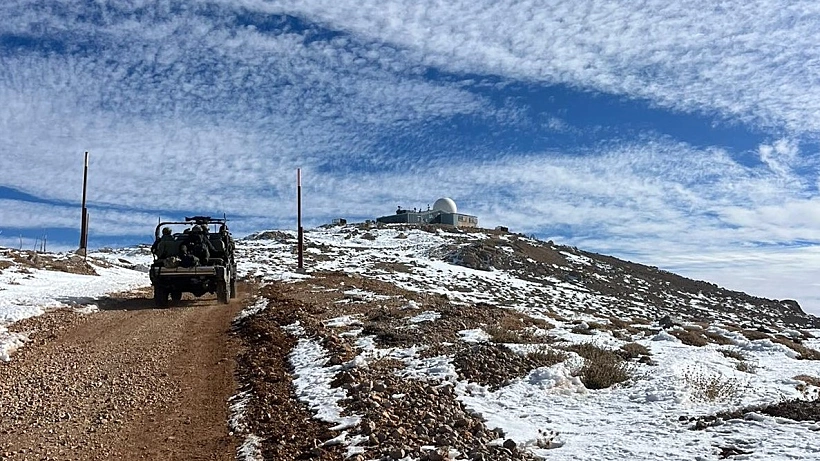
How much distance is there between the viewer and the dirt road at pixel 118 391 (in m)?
6.79

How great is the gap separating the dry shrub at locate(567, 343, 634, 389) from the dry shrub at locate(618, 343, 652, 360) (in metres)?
0.33

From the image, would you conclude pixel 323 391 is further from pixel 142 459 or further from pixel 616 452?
pixel 616 452

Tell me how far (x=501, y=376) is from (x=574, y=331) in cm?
562

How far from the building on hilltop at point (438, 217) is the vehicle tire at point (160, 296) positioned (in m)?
61.3

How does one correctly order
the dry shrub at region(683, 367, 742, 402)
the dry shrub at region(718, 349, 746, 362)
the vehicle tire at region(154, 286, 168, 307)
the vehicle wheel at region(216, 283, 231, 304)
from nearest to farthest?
the dry shrub at region(683, 367, 742, 402) < the dry shrub at region(718, 349, 746, 362) < the vehicle tire at region(154, 286, 168, 307) < the vehicle wheel at region(216, 283, 231, 304)

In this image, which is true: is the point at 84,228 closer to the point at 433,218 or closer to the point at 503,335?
the point at 503,335

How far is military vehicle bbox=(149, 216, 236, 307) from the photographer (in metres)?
19.6

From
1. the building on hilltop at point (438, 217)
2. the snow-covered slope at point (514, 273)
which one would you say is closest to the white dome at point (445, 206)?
the building on hilltop at point (438, 217)

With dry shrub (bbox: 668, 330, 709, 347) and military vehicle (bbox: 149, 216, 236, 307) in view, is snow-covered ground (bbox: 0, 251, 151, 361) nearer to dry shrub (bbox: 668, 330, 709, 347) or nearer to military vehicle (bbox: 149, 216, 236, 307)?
military vehicle (bbox: 149, 216, 236, 307)

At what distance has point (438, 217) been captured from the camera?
8156 cm

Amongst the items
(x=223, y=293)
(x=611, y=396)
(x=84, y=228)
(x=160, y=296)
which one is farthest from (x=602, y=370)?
(x=84, y=228)

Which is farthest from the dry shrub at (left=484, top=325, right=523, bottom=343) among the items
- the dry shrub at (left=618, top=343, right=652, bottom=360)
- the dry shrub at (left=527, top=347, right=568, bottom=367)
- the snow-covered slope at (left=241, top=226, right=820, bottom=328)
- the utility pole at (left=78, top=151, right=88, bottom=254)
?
the utility pole at (left=78, top=151, right=88, bottom=254)

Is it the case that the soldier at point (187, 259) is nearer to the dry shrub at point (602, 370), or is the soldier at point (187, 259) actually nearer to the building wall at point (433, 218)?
the dry shrub at point (602, 370)

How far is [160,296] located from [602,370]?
14.9 metres
